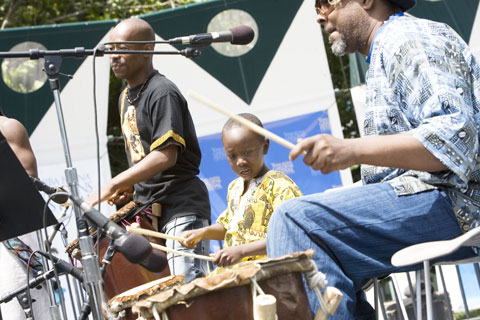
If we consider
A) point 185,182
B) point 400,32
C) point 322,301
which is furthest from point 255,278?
point 185,182

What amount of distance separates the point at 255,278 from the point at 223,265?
117 cm

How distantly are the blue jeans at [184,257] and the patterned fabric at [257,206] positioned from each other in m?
0.31

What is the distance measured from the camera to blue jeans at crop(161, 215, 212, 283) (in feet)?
12.7

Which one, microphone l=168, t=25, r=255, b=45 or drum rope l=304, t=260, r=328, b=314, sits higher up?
microphone l=168, t=25, r=255, b=45

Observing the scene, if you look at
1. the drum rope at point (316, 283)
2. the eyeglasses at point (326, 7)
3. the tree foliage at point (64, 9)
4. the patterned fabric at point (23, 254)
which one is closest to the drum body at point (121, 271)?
the patterned fabric at point (23, 254)

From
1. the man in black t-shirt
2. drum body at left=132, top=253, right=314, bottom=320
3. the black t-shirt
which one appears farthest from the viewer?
the black t-shirt

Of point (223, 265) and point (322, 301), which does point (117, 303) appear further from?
point (322, 301)

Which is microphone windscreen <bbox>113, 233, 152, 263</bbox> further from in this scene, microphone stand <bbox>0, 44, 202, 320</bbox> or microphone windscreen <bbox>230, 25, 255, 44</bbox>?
microphone windscreen <bbox>230, 25, 255, 44</bbox>

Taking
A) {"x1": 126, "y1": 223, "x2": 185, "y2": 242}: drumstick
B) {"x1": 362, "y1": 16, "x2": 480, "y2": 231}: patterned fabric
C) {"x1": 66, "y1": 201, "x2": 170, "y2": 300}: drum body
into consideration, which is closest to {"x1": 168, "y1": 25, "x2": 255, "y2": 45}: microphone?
{"x1": 362, "y1": 16, "x2": 480, "y2": 231}: patterned fabric

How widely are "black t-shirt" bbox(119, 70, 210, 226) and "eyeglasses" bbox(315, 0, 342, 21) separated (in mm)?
1286

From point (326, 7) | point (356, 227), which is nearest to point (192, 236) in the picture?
point (356, 227)

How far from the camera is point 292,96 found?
6707 millimetres

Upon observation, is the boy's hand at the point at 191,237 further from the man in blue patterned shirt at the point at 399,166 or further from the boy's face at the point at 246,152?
the man in blue patterned shirt at the point at 399,166

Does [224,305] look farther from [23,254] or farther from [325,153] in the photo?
[23,254]
